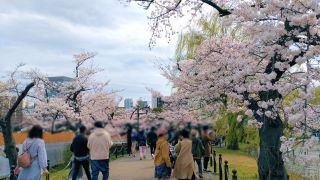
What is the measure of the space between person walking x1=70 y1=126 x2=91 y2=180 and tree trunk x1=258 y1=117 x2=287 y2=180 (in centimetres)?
412

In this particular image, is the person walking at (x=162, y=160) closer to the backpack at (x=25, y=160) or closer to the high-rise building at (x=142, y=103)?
the backpack at (x=25, y=160)

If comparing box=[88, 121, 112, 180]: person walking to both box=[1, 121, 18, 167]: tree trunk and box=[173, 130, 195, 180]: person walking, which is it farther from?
box=[1, 121, 18, 167]: tree trunk

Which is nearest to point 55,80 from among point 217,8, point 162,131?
point 217,8

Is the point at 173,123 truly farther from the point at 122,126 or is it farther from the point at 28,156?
the point at 28,156

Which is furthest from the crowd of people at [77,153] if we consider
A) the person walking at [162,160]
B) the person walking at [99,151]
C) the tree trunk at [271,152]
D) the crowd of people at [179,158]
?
the tree trunk at [271,152]

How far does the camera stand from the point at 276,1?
7781 mm

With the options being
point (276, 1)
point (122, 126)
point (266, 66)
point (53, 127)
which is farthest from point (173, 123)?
point (266, 66)

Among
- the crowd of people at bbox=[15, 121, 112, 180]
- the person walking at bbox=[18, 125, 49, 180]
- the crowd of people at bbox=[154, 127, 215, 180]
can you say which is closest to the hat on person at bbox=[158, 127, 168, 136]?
the crowd of people at bbox=[154, 127, 215, 180]

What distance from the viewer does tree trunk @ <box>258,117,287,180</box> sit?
9.99 m

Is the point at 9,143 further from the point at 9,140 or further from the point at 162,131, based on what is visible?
the point at 162,131

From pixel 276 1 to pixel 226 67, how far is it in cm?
423

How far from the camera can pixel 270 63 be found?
30.7 ft

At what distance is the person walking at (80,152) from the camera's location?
23.9 feet

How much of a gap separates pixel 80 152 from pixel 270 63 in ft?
14.5
